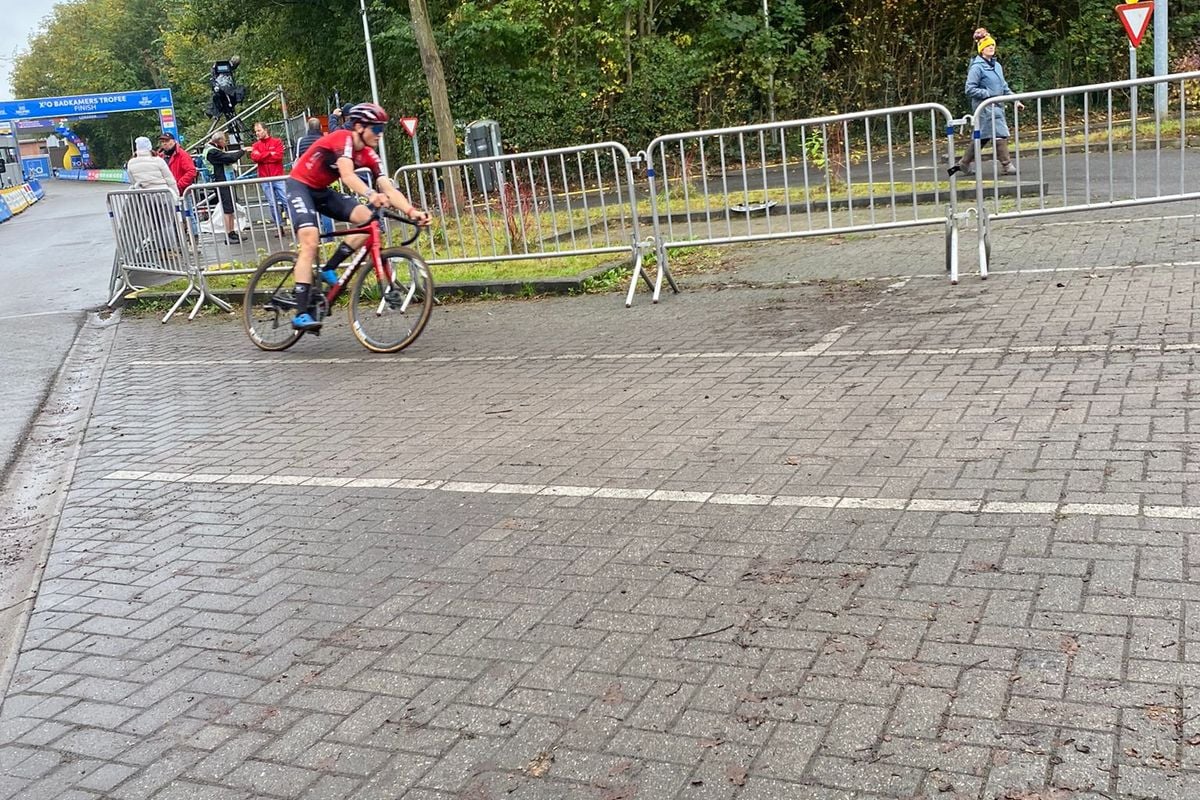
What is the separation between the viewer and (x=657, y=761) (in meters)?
3.08

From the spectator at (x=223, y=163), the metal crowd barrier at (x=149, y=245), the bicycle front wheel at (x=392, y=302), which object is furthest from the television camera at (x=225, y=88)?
the bicycle front wheel at (x=392, y=302)

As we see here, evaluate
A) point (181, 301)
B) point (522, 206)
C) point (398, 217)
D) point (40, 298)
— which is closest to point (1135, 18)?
point (522, 206)

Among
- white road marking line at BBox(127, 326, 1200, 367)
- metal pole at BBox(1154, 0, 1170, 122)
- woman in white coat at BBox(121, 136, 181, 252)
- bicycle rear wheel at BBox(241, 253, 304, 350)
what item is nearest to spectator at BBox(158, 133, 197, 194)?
woman in white coat at BBox(121, 136, 181, 252)

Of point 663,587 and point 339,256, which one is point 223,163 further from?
point 663,587

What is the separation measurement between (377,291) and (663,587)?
5.75 meters

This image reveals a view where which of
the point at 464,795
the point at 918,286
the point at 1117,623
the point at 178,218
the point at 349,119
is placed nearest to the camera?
the point at 464,795

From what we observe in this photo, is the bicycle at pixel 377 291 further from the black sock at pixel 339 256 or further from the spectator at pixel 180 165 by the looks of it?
the spectator at pixel 180 165

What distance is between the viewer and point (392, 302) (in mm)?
9312

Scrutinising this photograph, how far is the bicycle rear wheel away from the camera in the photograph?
989cm

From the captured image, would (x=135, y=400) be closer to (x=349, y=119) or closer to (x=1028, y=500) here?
(x=349, y=119)

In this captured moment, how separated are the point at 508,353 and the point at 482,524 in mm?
4033

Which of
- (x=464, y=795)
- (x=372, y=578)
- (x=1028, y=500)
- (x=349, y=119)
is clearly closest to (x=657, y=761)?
(x=464, y=795)

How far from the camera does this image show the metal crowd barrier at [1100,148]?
963 cm

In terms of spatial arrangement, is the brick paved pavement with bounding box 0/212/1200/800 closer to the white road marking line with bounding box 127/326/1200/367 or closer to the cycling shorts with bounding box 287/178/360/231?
the white road marking line with bounding box 127/326/1200/367
